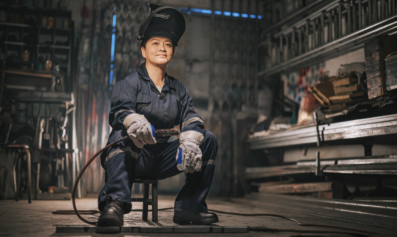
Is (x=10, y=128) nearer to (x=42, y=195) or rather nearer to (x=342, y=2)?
(x=42, y=195)

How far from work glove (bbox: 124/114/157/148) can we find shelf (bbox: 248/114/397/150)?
216cm

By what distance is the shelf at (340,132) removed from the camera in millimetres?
3296

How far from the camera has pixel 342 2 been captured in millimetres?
4660

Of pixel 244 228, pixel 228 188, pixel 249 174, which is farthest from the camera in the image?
pixel 228 188

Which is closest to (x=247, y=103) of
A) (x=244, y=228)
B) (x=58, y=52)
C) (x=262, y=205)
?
(x=262, y=205)

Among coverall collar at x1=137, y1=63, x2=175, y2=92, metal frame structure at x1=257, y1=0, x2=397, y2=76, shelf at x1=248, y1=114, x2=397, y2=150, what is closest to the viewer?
coverall collar at x1=137, y1=63, x2=175, y2=92

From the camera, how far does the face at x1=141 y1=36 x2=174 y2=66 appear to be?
2.84m

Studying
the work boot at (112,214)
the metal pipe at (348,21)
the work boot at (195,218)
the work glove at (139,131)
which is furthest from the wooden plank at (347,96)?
the work boot at (112,214)

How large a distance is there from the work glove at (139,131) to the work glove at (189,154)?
213 millimetres

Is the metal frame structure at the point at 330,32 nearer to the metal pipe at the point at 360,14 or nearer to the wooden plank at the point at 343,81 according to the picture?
the metal pipe at the point at 360,14

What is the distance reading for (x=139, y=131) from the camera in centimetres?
227

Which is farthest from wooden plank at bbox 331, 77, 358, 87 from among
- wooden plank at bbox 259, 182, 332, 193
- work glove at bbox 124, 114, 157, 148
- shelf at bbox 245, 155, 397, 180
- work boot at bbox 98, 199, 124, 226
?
work boot at bbox 98, 199, 124, 226

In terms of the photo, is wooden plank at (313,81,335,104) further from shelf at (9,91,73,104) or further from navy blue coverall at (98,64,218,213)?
shelf at (9,91,73,104)

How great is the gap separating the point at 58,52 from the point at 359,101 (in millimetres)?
4953
